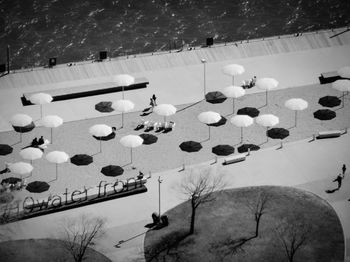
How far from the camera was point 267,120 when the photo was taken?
4102 inches

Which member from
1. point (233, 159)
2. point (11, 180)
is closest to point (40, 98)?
point (11, 180)

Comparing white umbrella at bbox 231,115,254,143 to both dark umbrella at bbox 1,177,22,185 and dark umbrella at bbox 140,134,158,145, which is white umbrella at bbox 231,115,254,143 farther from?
dark umbrella at bbox 1,177,22,185

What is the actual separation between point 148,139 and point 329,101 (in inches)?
903

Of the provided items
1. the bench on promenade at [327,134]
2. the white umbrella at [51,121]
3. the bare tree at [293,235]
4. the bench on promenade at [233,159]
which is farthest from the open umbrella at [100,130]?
the bench on promenade at [327,134]

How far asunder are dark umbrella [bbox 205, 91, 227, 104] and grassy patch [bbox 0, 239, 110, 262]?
104ft

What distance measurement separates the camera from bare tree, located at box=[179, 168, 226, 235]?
90762 millimetres

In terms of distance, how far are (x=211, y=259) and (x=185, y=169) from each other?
14901mm

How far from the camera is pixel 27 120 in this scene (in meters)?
104

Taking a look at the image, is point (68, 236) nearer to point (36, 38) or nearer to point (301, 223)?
point (301, 223)

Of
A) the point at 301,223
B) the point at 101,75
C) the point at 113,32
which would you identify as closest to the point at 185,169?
the point at 301,223

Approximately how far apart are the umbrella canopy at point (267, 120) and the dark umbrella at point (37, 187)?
24.4m

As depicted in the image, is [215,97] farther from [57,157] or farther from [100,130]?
[57,157]

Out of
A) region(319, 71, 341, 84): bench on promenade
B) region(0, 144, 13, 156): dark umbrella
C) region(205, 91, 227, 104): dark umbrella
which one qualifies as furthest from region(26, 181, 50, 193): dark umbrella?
region(319, 71, 341, 84): bench on promenade

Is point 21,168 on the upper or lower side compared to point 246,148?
lower
